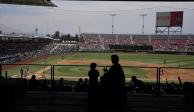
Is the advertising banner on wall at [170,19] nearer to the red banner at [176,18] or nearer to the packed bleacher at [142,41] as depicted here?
the red banner at [176,18]

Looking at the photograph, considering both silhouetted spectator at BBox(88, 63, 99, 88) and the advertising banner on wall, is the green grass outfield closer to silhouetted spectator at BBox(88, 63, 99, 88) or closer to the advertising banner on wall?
silhouetted spectator at BBox(88, 63, 99, 88)

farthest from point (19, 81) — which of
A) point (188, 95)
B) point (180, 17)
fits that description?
point (180, 17)

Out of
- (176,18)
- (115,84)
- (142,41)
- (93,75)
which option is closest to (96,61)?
(176,18)

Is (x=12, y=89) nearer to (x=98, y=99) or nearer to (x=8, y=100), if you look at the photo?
(x=8, y=100)

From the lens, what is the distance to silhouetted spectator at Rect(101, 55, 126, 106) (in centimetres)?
888

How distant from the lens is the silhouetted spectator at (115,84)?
8.88m

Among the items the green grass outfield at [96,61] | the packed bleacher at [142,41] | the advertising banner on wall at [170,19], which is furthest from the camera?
the advertising banner on wall at [170,19]

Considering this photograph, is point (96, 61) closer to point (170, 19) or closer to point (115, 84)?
point (170, 19)

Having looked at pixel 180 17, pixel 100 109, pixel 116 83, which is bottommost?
pixel 100 109

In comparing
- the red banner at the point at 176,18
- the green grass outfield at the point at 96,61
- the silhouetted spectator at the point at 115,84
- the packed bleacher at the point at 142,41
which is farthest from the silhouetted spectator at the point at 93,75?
the red banner at the point at 176,18

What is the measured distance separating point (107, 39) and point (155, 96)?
10485 cm

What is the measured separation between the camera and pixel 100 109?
28.5 ft

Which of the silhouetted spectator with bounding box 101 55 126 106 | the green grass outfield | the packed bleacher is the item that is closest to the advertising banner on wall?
the packed bleacher

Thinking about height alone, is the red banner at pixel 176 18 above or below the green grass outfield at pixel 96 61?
above
